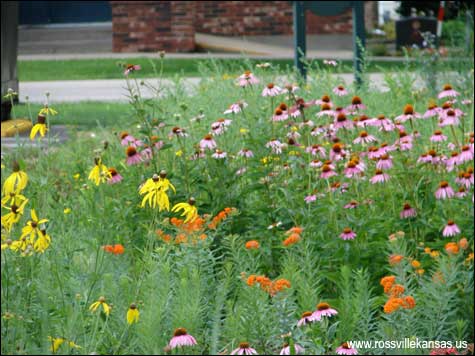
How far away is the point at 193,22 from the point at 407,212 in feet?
70.0

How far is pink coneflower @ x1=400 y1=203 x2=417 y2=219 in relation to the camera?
4.76 metres

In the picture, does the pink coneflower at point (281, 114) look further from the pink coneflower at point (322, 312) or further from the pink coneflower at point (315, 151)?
the pink coneflower at point (322, 312)

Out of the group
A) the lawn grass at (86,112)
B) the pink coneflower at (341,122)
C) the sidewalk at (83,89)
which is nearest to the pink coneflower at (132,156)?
the pink coneflower at (341,122)

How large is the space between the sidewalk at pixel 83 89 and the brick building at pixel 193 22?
732cm

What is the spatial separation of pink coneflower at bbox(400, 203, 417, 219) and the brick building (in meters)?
21.1

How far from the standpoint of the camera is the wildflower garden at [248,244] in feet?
10.1

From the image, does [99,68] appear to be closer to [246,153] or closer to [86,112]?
[86,112]

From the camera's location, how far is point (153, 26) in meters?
25.9

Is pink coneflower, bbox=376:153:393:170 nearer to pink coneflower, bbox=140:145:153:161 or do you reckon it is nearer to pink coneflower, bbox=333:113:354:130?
pink coneflower, bbox=333:113:354:130

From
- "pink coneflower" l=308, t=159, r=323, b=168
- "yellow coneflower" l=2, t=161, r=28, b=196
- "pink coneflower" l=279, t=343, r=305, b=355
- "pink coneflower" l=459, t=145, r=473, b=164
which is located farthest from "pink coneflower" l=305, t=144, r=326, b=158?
"pink coneflower" l=279, t=343, r=305, b=355

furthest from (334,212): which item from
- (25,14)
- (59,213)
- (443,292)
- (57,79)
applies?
(25,14)

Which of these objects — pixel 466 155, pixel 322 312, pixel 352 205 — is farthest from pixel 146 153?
pixel 322 312

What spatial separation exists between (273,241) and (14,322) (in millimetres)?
2035

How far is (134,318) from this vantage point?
2908mm
